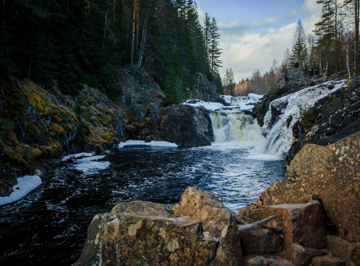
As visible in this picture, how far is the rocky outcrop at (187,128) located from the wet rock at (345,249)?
22.2m

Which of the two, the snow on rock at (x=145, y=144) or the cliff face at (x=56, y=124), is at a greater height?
the cliff face at (x=56, y=124)

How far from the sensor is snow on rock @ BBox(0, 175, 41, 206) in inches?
278

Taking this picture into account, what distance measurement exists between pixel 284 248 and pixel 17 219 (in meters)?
6.71

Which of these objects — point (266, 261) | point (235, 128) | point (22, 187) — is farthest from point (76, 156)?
point (235, 128)

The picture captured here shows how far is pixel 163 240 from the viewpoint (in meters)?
2.85

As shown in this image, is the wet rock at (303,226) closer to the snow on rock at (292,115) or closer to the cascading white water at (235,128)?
the snow on rock at (292,115)

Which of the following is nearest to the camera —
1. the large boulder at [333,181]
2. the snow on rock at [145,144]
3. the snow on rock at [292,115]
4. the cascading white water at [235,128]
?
the large boulder at [333,181]

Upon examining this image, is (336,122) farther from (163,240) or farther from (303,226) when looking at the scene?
(163,240)

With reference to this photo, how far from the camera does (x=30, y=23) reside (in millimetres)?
12617

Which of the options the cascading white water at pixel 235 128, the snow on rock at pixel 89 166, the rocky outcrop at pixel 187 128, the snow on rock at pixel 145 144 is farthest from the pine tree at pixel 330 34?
the snow on rock at pixel 89 166

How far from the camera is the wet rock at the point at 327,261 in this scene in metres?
→ 2.54

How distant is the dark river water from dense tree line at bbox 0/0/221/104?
6005 millimetres

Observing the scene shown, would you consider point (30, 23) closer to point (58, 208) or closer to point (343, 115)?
point (58, 208)

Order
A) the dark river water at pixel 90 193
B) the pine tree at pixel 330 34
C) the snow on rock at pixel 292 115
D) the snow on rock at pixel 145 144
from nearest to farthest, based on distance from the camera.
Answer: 1. the dark river water at pixel 90 193
2. the snow on rock at pixel 292 115
3. the snow on rock at pixel 145 144
4. the pine tree at pixel 330 34
